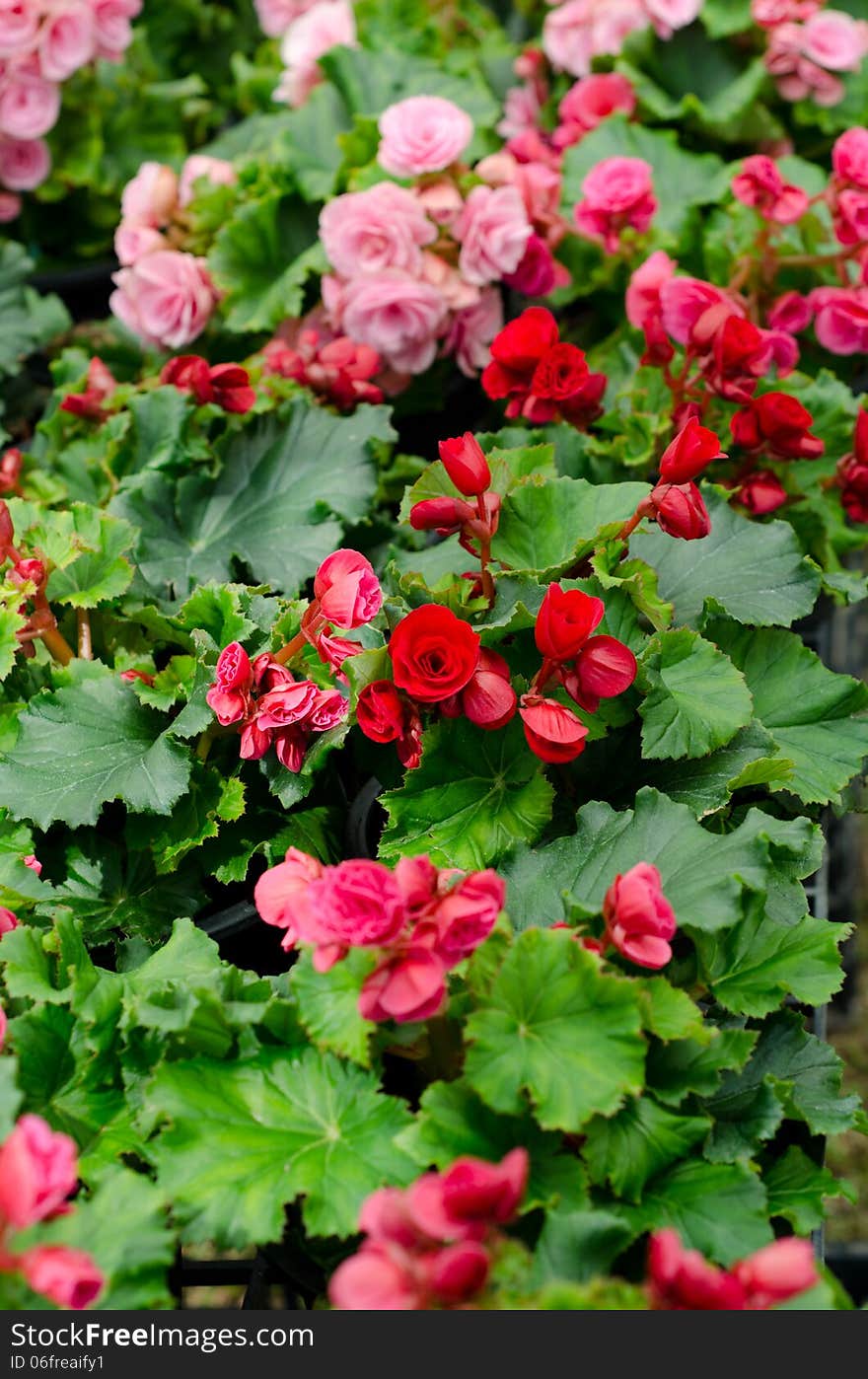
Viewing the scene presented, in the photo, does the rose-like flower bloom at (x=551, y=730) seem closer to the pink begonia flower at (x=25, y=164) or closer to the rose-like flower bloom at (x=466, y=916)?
the rose-like flower bloom at (x=466, y=916)

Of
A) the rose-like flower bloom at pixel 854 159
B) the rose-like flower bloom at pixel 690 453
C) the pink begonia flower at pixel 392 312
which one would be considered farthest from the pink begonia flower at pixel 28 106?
the rose-like flower bloom at pixel 690 453

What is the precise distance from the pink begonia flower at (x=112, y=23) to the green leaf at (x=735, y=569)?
139 cm

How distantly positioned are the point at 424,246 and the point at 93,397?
509mm

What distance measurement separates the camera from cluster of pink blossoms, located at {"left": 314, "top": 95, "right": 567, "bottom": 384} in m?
1.75

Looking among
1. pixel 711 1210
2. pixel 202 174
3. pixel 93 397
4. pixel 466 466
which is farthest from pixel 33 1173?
pixel 202 174

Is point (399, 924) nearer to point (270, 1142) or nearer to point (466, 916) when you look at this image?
point (466, 916)

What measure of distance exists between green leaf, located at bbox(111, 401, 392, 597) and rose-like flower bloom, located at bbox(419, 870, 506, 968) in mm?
663

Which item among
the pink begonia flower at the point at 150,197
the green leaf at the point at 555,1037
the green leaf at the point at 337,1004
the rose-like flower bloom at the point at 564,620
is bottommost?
the green leaf at the point at 555,1037

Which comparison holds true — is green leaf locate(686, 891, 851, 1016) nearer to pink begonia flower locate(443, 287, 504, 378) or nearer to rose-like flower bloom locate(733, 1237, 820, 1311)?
rose-like flower bloom locate(733, 1237, 820, 1311)

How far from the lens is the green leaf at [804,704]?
1.28m

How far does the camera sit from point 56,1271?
711 millimetres

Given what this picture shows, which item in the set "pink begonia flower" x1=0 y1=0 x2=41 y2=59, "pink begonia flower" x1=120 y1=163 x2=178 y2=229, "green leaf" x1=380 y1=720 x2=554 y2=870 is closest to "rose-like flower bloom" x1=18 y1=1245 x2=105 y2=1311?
"green leaf" x1=380 y1=720 x2=554 y2=870

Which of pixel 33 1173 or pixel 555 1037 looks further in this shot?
pixel 555 1037

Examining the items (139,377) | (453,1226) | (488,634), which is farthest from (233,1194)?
(139,377)
